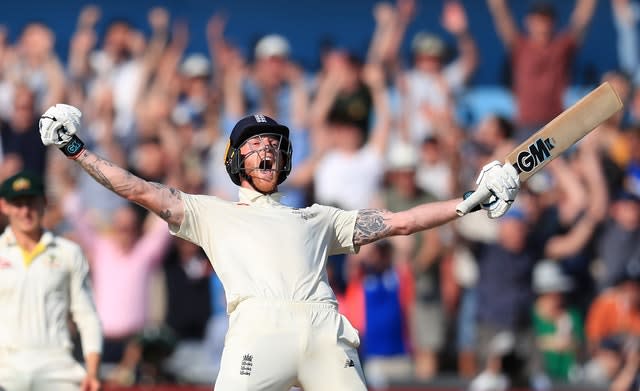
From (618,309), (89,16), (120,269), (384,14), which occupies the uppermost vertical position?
(384,14)

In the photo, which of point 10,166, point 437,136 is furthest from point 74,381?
point 437,136

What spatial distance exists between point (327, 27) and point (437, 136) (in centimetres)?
251

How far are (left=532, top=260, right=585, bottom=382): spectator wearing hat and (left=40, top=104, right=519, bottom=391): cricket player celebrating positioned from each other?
595cm

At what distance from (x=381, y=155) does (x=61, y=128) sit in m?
7.14

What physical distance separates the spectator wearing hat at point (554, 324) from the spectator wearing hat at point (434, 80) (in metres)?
2.27

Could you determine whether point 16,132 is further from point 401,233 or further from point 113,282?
point 401,233

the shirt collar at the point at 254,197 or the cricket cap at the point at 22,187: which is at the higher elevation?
the cricket cap at the point at 22,187

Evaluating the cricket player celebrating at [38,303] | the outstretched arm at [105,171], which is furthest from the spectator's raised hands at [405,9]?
the outstretched arm at [105,171]

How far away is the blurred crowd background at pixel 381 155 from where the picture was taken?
1226cm

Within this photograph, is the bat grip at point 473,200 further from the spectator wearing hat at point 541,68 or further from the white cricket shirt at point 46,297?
the spectator wearing hat at point 541,68

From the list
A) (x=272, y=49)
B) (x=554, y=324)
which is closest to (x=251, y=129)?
(x=554, y=324)

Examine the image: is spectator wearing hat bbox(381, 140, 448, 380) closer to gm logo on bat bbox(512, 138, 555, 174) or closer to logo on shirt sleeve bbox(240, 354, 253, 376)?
gm logo on bat bbox(512, 138, 555, 174)

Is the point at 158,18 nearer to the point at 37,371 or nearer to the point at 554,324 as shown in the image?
the point at 554,324

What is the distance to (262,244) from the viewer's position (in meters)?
6.61
